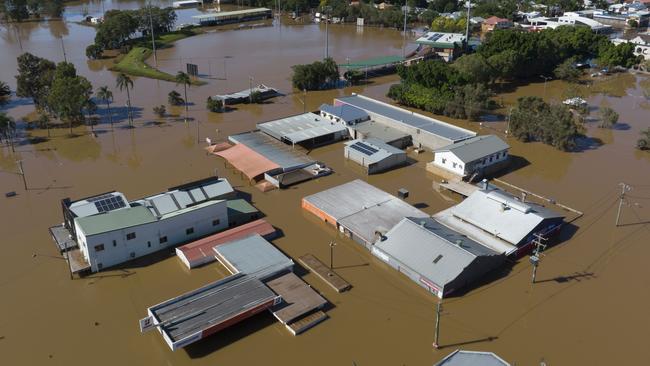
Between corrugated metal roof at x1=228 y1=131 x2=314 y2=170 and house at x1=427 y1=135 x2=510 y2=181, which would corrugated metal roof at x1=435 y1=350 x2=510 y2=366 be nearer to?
house at x1=427 y1=135 x2=510 y2=181

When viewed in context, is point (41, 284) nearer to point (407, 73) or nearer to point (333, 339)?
point (333, 339)

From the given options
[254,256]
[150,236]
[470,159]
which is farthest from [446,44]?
[150,236]

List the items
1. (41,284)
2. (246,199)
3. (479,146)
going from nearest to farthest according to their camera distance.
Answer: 1. (41,284)
2. (246,199)
3. (479,146)

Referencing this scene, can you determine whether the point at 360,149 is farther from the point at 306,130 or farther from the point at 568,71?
the point at 568,71

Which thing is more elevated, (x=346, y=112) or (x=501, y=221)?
(x=346, y=112)

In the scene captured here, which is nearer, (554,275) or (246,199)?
(554,275)

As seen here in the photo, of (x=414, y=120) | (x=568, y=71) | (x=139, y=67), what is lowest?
(x=414, y=120)

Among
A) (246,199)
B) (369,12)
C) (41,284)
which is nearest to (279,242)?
(246,199)
